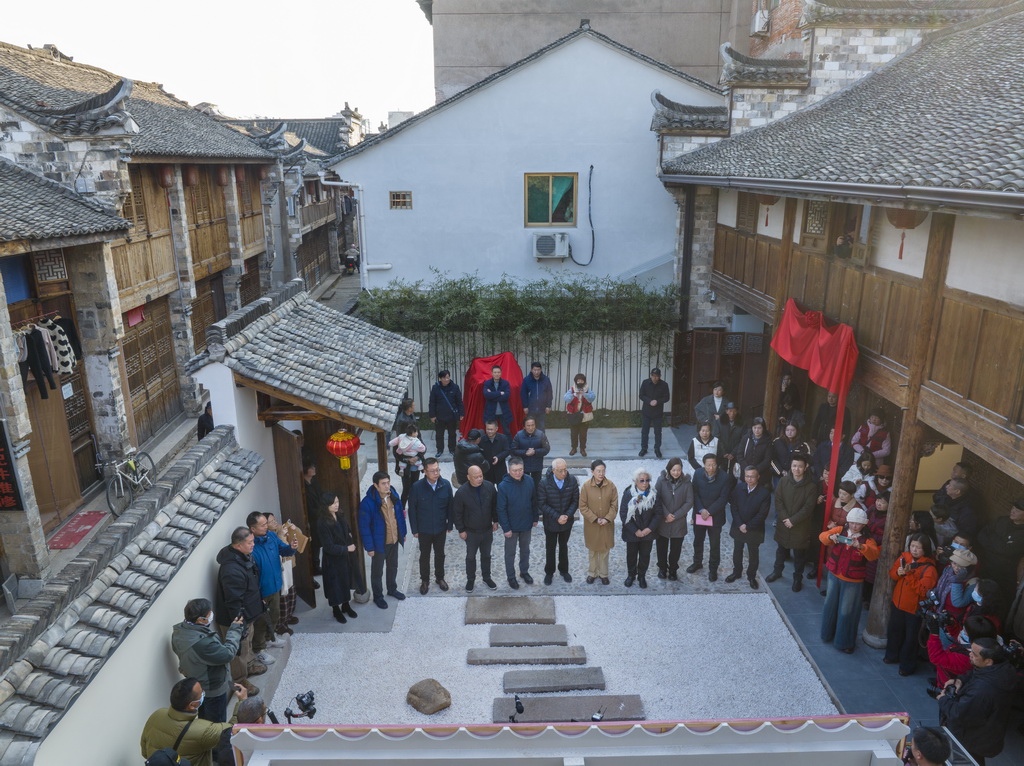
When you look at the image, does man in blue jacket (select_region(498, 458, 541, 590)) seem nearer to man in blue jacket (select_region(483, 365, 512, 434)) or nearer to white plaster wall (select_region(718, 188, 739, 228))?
man in blue jacket (select_region(483, 365, 512, 434))

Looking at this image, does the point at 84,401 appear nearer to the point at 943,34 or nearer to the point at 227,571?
the point at 227,571

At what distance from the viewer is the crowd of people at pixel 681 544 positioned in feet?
19.9

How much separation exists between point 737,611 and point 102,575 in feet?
23.2

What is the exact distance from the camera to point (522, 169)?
1730 cm

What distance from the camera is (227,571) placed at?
7.06m

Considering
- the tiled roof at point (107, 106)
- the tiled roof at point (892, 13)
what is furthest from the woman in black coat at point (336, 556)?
the tiled roof at point (892, 13)

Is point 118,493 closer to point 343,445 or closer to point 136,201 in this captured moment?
point 136,201

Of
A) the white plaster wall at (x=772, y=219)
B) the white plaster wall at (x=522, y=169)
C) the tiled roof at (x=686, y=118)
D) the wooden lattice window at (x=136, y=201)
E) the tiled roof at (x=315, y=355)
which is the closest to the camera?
the tiled roof at (x=315, y=355)

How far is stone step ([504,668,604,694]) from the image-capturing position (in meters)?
7.69

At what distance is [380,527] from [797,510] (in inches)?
205

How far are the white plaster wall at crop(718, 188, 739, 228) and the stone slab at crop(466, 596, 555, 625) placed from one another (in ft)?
29.5

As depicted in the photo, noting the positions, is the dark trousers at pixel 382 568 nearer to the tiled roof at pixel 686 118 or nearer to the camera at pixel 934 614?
the camera at pixel 934 614

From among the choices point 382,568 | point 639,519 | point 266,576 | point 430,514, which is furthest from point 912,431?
point 266,576

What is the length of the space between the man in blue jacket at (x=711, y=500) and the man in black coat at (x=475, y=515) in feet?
8.76
